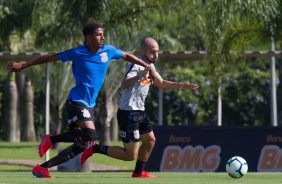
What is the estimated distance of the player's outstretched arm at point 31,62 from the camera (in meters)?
11.7

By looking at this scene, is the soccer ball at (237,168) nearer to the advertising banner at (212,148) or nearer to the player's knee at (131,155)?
A: the player's knee at (131,155)

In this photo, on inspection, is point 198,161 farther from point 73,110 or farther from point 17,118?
point 17,118

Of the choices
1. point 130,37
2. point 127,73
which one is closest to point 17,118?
point 130,37

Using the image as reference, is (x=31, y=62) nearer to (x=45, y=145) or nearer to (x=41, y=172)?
(x=45, y=145)

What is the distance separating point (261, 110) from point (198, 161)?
17.1m

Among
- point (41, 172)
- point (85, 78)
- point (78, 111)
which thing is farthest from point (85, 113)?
point (41, 172)

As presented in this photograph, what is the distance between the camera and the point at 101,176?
14.0 meters

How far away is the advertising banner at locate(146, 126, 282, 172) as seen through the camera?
2003 cm

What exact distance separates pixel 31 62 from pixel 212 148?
913cm

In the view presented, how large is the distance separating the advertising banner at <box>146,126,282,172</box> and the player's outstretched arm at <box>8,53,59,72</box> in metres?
8.42

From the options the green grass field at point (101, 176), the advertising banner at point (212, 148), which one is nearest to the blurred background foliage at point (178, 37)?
the green grass field at point (101, 176)

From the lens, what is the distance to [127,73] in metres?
12.8

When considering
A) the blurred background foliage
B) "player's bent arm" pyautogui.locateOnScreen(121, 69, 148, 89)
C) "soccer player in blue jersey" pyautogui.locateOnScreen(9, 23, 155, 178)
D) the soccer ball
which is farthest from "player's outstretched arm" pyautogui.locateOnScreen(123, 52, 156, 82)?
the blurred background foliage

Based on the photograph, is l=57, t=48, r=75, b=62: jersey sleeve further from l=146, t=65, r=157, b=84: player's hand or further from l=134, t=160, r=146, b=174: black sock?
l=134, t=160, r=146, b=174: black sock
